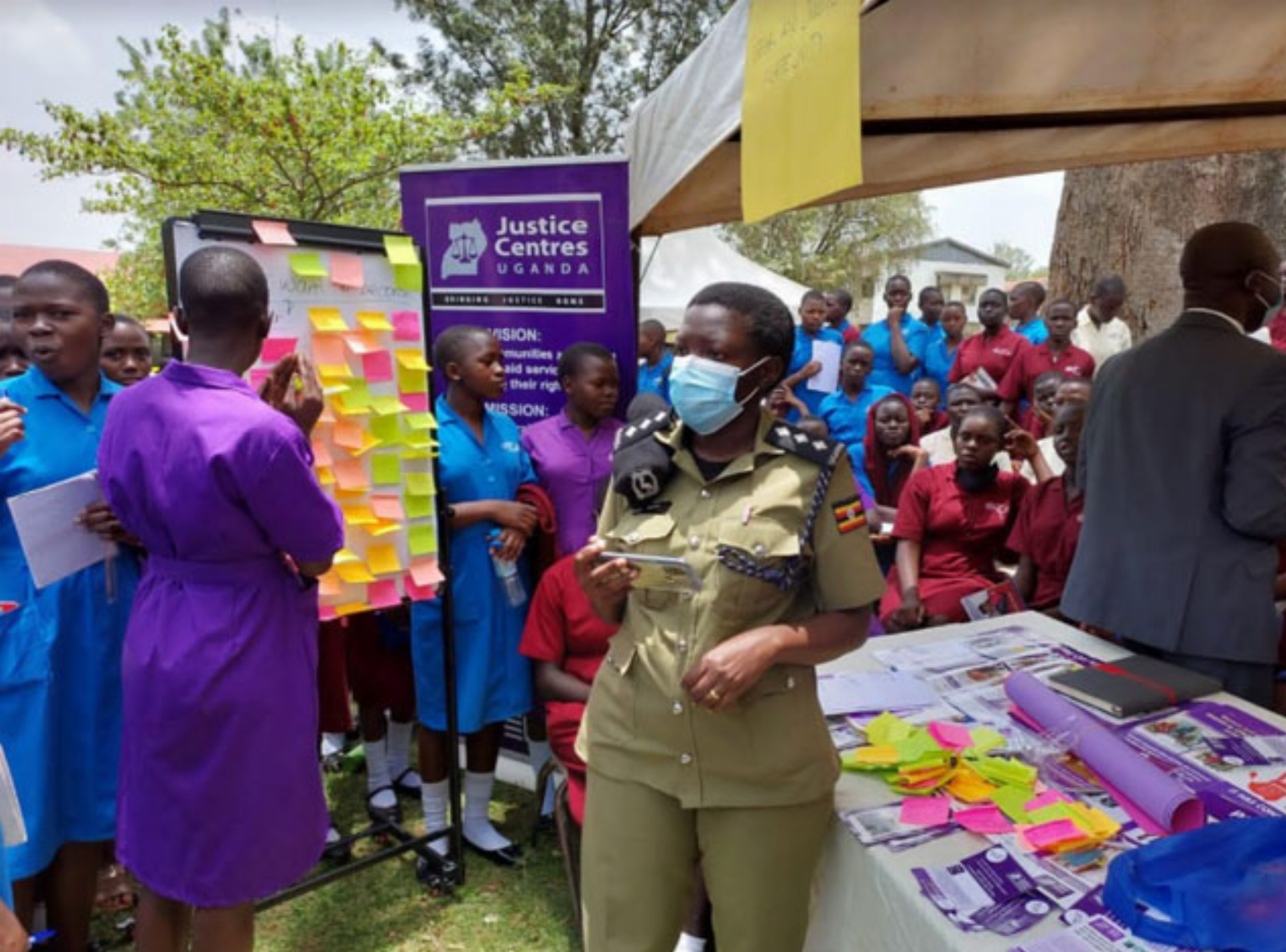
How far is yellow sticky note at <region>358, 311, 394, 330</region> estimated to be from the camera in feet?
8.66

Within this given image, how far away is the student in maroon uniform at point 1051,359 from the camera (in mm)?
6246

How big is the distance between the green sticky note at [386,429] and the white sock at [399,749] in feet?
4.72

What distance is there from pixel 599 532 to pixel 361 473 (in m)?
1.15

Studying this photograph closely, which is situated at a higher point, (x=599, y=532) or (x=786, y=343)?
(x=786, y=343)

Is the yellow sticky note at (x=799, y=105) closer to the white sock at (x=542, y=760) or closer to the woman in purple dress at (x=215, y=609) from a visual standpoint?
the woman in purple dress at (x=215, y=609)

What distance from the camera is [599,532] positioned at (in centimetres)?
181

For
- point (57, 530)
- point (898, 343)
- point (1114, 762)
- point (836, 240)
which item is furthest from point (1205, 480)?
point (836, 240)

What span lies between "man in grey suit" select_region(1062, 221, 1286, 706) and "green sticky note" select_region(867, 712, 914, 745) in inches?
34.9

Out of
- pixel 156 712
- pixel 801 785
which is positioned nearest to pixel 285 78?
pixel 156 712

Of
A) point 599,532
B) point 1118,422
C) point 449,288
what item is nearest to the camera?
point 599,532

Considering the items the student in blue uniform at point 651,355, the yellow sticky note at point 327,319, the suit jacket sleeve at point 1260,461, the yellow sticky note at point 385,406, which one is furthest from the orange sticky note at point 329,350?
the student in blue uniform at point 651,355

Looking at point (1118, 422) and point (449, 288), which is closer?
point (1118, 422)

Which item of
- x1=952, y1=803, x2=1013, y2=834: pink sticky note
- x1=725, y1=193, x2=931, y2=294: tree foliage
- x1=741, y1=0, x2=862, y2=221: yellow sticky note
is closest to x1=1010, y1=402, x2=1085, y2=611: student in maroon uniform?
x1=952, y1=803, x2=1013, y2=834: pink sticky note

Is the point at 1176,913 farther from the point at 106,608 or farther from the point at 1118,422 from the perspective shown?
the point at 106,608
